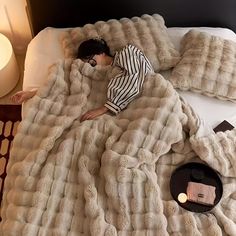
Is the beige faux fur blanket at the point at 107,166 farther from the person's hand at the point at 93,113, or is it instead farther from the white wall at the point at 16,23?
the white wall at the point at 16,23

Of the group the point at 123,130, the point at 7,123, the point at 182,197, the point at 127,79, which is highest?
the point at 127,79

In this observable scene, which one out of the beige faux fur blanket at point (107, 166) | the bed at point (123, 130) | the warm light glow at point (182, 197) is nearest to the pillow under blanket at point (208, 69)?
the bed at point (123, 130)

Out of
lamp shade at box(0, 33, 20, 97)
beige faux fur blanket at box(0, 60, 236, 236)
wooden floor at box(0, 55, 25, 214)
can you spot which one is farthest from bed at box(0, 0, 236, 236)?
wooden floor at box(0, 55, 25, 214)

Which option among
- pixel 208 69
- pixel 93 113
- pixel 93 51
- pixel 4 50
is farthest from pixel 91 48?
pixel 4 50

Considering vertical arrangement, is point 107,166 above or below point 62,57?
below

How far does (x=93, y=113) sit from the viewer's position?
145 centimetres

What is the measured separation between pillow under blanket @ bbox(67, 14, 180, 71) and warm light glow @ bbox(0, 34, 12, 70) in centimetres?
37

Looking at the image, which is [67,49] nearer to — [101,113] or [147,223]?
[101,113]

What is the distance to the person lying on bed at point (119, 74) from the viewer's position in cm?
146

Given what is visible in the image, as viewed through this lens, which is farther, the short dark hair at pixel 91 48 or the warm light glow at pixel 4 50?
the warm light glow at pixel 4 50

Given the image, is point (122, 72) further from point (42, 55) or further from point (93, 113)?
point (42, 55)

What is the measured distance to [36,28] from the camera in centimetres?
182

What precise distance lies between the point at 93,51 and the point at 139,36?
Answer: 0.21 metres

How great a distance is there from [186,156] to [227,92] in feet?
1.01
